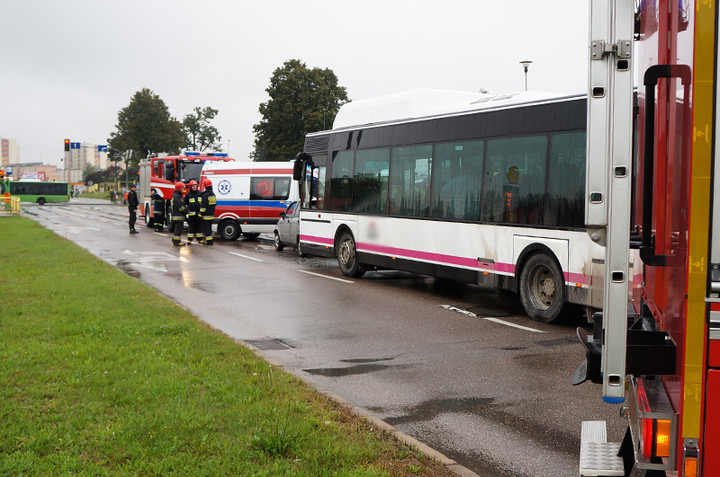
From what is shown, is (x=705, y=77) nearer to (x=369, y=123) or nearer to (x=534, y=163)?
(x=534, y=163)

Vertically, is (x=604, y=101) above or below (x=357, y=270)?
above

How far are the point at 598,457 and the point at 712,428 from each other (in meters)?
0.88

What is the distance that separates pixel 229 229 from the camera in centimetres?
2638

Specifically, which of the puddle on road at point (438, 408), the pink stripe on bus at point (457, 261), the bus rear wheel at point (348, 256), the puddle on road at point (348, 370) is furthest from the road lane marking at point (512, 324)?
the bus rear wheel at point (348, 256)

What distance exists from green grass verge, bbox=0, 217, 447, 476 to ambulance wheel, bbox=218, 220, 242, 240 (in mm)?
17110

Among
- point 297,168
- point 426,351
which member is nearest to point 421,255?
point 426,351

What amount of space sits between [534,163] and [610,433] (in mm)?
5160

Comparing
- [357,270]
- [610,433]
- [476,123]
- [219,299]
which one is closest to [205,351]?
[610,433]

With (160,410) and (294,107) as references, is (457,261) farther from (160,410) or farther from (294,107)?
(294,107)

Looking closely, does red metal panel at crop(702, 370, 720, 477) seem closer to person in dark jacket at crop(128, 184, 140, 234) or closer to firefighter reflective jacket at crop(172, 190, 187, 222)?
firefighter reflective jacket at crop(172, 190, 187, 222)

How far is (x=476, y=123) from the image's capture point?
11219 mm

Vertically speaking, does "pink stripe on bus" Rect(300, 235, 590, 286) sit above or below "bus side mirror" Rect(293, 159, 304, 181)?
below

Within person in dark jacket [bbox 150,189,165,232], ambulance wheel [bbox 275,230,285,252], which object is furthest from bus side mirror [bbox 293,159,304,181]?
person in dark jacket [bbox 150,189,165,232]

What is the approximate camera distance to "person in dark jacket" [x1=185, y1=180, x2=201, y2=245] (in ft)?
77.0
